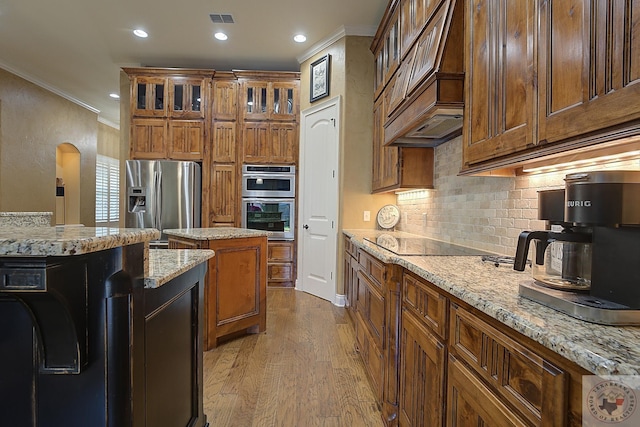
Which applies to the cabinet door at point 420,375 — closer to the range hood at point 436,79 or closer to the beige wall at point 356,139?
the range hood at point 436,79

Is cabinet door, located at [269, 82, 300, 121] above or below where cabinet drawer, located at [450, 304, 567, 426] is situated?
above

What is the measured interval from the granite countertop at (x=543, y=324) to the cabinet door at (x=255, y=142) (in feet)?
12.8

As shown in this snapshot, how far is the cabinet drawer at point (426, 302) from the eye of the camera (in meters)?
1.23

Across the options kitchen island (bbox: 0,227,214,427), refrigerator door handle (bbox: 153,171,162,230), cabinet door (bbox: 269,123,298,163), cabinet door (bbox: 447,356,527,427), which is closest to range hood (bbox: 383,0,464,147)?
cabinet door (bbox: 447,356,527,427)

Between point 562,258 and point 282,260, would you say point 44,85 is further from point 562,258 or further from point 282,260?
point 562,258

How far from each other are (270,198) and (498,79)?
12.5 ft

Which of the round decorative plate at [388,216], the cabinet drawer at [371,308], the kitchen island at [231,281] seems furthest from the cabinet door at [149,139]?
the cabinet drawer at [371,308]

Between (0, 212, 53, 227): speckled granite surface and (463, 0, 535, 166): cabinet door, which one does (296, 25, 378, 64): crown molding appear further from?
(0, 212, 53, 227): speckled granite surface

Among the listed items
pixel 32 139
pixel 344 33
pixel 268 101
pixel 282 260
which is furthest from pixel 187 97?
pixel 32 139

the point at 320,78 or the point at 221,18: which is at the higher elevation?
the point at 221,18

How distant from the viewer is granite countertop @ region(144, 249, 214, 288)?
1.17 metres

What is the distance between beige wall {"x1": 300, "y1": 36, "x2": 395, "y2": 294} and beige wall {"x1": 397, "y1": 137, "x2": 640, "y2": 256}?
0.74 meters

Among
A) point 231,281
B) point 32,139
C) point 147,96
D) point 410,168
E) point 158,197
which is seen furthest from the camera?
point 32,139

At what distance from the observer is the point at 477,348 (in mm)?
1000
